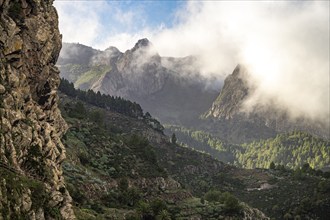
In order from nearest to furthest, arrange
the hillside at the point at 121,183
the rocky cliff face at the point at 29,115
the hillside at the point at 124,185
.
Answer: the rocky cliff face at the point at 29,115 < the hillside at the point at 121,183 < the hillside at the point at 124,185

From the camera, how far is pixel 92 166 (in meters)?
105

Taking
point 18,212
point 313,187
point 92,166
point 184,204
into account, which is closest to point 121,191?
point 92,166

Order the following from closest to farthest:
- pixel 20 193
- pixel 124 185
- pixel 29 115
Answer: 1. pixel 20 193
2. pixel 29 115
3. pixel 124 185

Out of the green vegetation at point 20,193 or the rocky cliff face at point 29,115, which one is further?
the rocky cliff face at point 29,115

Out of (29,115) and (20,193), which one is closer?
A: (20,193)

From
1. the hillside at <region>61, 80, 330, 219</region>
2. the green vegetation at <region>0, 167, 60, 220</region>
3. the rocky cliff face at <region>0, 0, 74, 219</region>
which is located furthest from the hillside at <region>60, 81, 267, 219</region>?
the green vegetation at <region>0, 167, 60, 220</region>

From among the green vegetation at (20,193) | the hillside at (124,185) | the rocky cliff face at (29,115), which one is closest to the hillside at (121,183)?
the hillside at (124,185)

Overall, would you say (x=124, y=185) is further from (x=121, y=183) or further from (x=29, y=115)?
(x=29, y=115)

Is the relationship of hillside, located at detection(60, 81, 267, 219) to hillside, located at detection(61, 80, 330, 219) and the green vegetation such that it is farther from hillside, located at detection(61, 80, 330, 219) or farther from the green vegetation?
the green vegetation

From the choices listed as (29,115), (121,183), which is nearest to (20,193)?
(29,115)

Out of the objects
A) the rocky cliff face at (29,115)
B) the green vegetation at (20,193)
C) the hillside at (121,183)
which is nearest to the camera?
the green vegetation at (20,193)

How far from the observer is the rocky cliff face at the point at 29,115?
44.8 m

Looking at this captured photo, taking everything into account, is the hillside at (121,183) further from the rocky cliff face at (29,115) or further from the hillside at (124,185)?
the rocky cliff face at (29,115)

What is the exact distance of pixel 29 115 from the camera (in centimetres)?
6025
